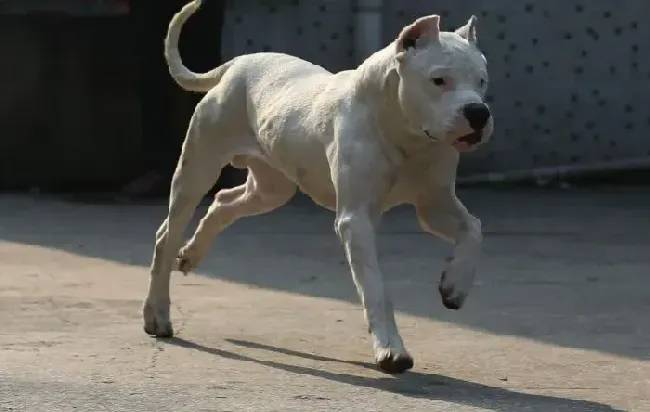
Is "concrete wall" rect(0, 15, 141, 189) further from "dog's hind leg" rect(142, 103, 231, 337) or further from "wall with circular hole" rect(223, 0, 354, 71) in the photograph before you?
"dog's hind leg" rect(142, 103, 231, 337)

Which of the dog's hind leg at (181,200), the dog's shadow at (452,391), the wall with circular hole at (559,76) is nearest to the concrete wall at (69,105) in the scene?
the wall with circular hole at (559,76)

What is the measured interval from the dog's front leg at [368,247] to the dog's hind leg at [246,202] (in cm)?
111

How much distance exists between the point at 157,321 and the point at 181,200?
570mm

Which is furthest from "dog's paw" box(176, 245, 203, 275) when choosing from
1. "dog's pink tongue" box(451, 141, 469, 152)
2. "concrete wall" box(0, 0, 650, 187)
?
"concrete wall" box(0, 0, 650, 187)

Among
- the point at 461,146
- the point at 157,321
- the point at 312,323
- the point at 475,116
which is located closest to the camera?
the point at 475,116

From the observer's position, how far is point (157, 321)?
6.12 m

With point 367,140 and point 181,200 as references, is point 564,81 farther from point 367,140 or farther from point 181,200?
point 367,140

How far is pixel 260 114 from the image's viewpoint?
19.4 feet

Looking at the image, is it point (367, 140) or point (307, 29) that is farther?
point (307, 29)

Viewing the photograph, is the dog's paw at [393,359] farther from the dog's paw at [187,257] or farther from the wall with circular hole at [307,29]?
the wall with circular hole at [307,29]

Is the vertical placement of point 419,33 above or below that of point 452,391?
above

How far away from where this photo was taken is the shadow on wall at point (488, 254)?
262 inches

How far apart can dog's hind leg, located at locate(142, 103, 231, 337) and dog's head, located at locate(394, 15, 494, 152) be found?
4.28 feet

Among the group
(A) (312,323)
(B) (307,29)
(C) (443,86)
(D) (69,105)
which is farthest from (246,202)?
(D) (69,105)
